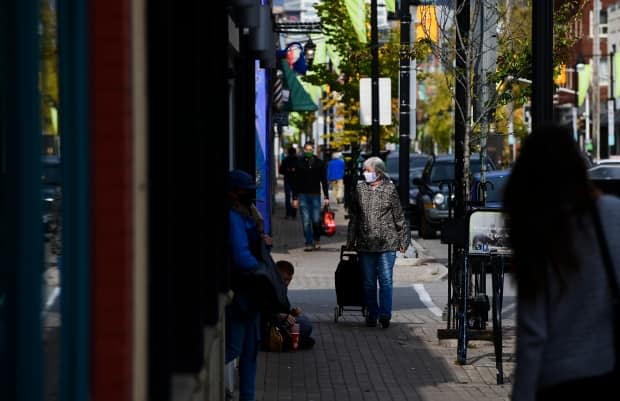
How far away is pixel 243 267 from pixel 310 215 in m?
17.6

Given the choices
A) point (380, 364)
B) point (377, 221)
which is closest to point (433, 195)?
point (377, 221)

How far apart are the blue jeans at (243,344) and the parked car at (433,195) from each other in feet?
67.2

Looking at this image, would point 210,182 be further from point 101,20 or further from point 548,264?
point 101,20

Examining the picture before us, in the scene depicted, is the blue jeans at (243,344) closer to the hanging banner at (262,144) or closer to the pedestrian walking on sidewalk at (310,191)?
the hanging banner at (262,144)

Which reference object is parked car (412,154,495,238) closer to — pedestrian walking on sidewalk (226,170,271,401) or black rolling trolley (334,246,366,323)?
black rolling trolley (334,246,366,323)

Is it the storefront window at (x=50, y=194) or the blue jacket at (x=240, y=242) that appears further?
the blue jacket at (x=240, y=242)

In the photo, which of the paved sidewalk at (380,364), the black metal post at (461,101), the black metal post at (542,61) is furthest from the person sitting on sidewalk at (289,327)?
the black metal post at (542,61)

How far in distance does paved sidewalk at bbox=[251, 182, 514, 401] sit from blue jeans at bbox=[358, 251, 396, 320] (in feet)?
0.80

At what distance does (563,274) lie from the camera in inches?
198

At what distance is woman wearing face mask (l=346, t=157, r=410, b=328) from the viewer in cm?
1486

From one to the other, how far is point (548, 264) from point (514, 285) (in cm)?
25

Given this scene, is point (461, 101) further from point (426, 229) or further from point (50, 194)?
point (426, 229)

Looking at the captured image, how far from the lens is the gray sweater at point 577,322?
5039mm

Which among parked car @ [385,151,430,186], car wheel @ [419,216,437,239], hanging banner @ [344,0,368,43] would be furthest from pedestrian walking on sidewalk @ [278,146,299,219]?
hanging banner @ [344,0,368,43]
